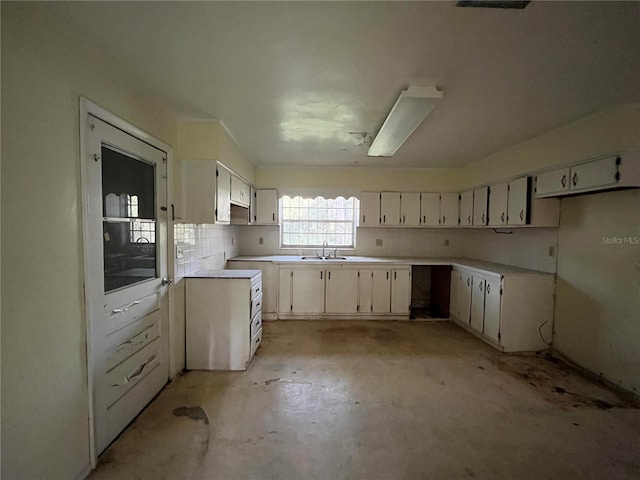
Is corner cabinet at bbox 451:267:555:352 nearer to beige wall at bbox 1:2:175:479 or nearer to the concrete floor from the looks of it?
the concrete floor

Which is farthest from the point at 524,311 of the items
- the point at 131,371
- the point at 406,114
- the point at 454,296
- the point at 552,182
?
the point at 131,371

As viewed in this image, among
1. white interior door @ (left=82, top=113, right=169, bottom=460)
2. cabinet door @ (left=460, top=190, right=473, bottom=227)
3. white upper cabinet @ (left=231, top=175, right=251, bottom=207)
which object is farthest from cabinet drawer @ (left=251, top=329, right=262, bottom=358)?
cabinet door @ (left=460, top=190, right=473, bottom=227)

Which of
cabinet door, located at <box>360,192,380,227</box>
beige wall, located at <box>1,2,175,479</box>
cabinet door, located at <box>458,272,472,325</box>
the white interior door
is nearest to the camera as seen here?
beige wall, located at <box>1,2,175,479</box>

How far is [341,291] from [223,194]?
2.29 meters

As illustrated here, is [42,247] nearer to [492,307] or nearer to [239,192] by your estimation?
[239,192]

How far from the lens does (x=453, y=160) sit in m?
4.06

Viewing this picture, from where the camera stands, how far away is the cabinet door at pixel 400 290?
423cm

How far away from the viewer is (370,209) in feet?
14.9

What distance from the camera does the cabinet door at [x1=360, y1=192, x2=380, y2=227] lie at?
4547mm

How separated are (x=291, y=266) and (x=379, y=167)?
7.22 feet

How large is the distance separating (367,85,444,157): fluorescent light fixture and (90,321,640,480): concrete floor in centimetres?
236

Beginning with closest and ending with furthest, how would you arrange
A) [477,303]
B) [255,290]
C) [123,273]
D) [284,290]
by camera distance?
[123,273] → [255,290] → [477,303] → [284,290]

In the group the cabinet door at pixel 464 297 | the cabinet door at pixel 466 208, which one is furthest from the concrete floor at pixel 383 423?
the cabinet door at pixel 466 208

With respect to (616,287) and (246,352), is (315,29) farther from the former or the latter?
(616,287)
